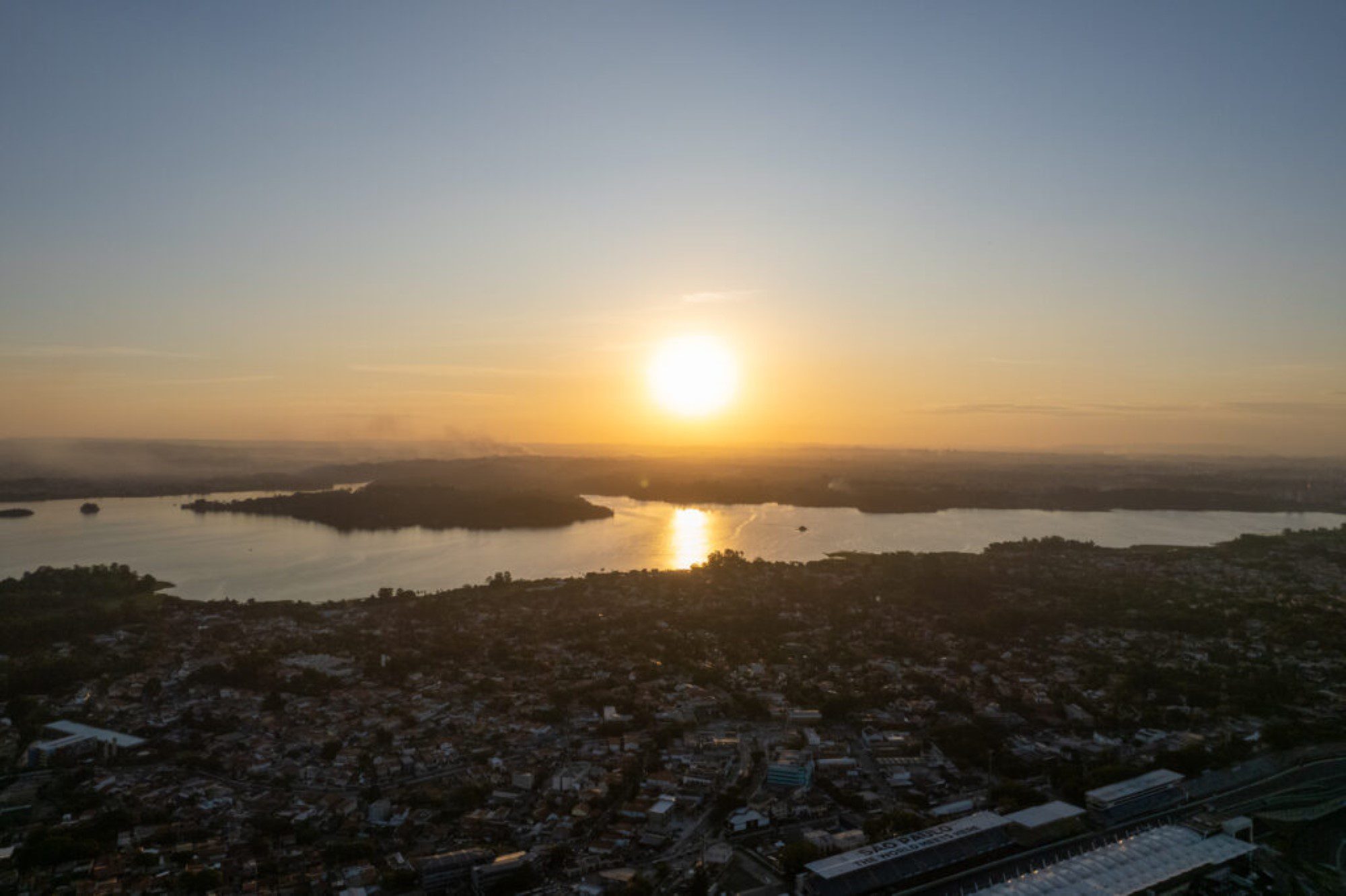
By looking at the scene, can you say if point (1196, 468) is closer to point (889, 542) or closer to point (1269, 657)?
point (889, 542)

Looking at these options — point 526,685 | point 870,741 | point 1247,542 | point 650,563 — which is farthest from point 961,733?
point 1247,542

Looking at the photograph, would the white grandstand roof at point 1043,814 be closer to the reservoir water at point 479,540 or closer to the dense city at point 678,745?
the dense city at point 678,745

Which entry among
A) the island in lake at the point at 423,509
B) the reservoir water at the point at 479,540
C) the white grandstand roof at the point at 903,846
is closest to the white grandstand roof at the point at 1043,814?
the white grandstand roof at the point at 903,846

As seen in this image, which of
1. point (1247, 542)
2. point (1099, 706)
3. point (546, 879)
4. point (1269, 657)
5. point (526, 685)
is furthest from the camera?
point (1247, 542)

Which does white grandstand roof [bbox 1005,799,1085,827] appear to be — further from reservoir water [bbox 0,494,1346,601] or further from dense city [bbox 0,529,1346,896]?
reservoir water [bbox 0,494,1346,601]

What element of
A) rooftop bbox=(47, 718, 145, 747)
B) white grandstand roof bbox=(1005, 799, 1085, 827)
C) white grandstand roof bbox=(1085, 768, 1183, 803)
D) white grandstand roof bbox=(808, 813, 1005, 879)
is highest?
white grandstand roof bbox=(1085, 768, 1183, 803)

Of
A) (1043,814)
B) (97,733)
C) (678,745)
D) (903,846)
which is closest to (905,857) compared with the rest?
(903,846)

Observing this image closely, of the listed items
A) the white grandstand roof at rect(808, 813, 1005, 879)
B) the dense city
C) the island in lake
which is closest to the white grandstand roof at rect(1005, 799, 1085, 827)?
the dense city
